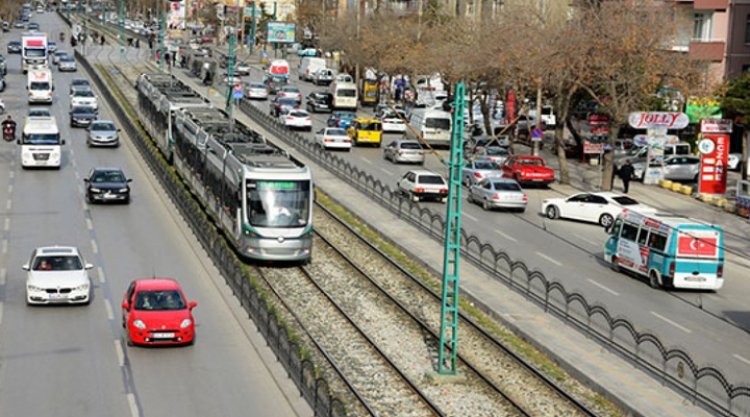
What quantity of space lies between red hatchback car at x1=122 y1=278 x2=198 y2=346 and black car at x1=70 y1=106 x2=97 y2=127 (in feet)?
152

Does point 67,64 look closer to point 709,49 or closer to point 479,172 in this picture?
point 709,49

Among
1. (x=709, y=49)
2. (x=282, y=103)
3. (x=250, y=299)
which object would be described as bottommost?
(x=250, y=299)

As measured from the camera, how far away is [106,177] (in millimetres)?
49719

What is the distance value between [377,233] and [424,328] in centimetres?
1364

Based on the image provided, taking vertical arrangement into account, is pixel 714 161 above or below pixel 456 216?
below

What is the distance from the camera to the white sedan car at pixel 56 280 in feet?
106

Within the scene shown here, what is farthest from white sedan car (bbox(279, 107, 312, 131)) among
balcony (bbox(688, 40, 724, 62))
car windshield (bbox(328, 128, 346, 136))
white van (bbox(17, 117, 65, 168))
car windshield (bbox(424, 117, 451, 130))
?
balcony (bbox(688, 40, 724, 62))

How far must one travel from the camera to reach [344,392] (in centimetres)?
2664

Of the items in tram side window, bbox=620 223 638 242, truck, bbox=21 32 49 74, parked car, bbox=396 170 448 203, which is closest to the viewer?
tram side window, bbox=620 223 638 242

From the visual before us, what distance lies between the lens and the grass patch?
27.1 m

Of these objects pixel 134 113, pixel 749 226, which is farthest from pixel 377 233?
pixel 134 113

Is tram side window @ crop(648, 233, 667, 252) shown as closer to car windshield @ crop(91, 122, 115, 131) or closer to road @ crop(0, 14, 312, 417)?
road @ crop(0, 14, 312, 417)

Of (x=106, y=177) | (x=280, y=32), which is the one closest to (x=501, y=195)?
(x=106, y=177)

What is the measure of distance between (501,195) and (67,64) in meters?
69.3
